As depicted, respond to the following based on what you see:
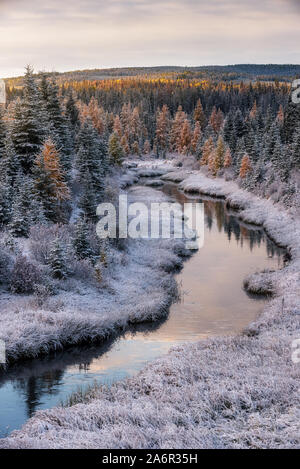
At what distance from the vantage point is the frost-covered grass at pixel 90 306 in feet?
54.0

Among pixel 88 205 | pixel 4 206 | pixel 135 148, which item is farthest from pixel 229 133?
pixel 4 206

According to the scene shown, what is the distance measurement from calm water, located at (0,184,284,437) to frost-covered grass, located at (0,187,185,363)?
543 mm

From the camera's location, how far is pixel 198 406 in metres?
10.4

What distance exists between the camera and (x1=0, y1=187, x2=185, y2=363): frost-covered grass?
16.5 meters

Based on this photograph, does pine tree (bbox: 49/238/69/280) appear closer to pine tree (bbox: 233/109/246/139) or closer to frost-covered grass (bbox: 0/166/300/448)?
frost-covered grass (bbox: 0/166/300/448)

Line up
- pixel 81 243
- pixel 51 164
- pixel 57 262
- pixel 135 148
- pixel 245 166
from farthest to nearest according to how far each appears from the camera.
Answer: pixel 135 148
pixel 245 166
pixel 51 164
pixel 81 243
pixel 57 262

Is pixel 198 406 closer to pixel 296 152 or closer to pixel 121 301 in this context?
pixel 121 301

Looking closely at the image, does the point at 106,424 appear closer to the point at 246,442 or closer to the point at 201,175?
the point at 246,442

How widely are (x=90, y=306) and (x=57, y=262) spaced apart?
2.60m

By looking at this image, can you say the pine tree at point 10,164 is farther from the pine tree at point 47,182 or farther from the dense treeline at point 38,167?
the pine tree at point 47,182

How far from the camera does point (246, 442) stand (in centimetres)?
851

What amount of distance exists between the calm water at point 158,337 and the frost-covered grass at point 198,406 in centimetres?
136

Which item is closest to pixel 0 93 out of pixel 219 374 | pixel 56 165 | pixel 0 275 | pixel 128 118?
pixel 56 165

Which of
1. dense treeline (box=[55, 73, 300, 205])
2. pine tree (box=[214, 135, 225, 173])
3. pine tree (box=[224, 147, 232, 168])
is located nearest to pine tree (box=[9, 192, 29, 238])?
dense treeline (box=[55, 73, 300, 205])
